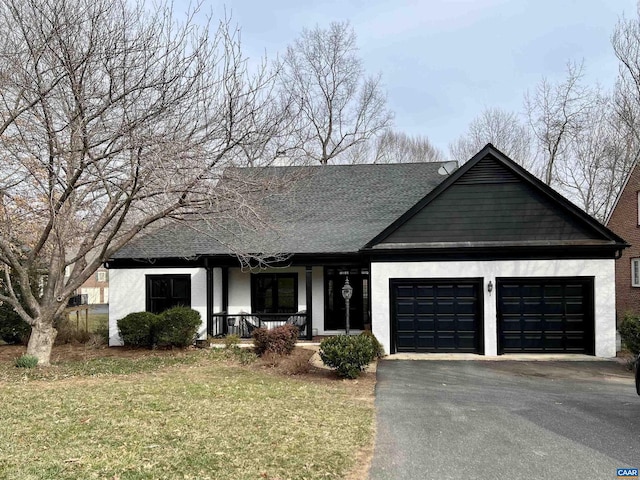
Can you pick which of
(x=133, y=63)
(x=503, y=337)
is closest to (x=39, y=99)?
(x=133, y=63)

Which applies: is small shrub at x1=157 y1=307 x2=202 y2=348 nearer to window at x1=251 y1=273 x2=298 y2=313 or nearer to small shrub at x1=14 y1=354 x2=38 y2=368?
window at x1=251 y1=273 x2=298 y2=313

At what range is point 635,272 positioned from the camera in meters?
21.2

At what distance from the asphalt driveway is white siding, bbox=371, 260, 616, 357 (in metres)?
1.99

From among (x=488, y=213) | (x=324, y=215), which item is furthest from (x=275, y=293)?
(x=488, y=213)

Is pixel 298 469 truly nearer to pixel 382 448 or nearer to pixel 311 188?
pixel 382 448

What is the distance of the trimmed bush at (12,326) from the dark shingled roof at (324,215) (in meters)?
4.32

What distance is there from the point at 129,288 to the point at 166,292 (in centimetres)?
122

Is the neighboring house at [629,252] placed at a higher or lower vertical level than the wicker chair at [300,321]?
higher

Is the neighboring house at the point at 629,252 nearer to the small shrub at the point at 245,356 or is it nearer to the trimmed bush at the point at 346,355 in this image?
the trimmed bush at the point at 346,355

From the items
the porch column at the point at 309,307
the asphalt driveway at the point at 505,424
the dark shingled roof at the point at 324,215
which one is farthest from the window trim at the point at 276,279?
the asphalt driveway at the point at 505,424

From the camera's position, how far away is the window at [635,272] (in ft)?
69.0

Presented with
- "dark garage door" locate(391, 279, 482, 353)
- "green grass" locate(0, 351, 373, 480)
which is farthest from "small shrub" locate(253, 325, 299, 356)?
"dark garage door" locate(391, 279, 482, 353)

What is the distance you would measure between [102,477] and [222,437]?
1.57 m

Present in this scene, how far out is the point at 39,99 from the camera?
31.6ft
